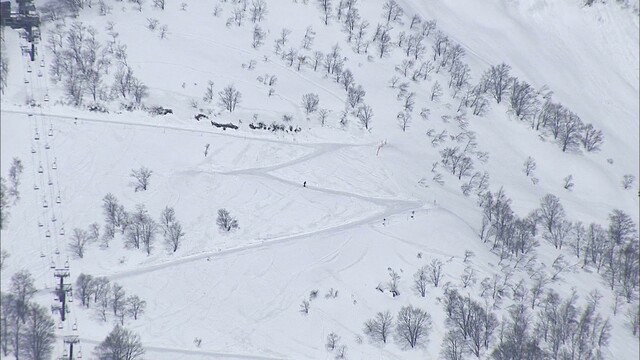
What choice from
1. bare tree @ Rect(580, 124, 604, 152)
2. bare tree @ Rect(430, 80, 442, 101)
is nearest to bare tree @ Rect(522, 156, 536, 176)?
bare tree @ Rect(580, 124, 604, 152)

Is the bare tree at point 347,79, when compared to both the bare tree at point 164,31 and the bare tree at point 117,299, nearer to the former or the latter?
the bare tree at point 164,31

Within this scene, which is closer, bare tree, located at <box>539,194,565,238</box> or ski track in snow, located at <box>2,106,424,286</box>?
ski track in snow, located at <box>2,106,424,286</box>

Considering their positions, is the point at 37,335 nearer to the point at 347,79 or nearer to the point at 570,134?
the point at 347,79

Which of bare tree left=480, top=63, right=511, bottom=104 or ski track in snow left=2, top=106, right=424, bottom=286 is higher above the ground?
bare tree left=480, top=63, right=511, bottom=104

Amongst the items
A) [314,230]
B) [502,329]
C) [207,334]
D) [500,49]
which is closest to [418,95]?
[500,49]

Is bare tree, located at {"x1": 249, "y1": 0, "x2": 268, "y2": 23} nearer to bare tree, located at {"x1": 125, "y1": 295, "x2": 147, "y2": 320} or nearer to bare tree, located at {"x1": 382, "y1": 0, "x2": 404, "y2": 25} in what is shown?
bare tree, located at {"x1": 382, "y1": 0, "x2": 404, "y2": 25}

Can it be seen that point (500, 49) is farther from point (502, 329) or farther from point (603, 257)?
point (502, 329)
